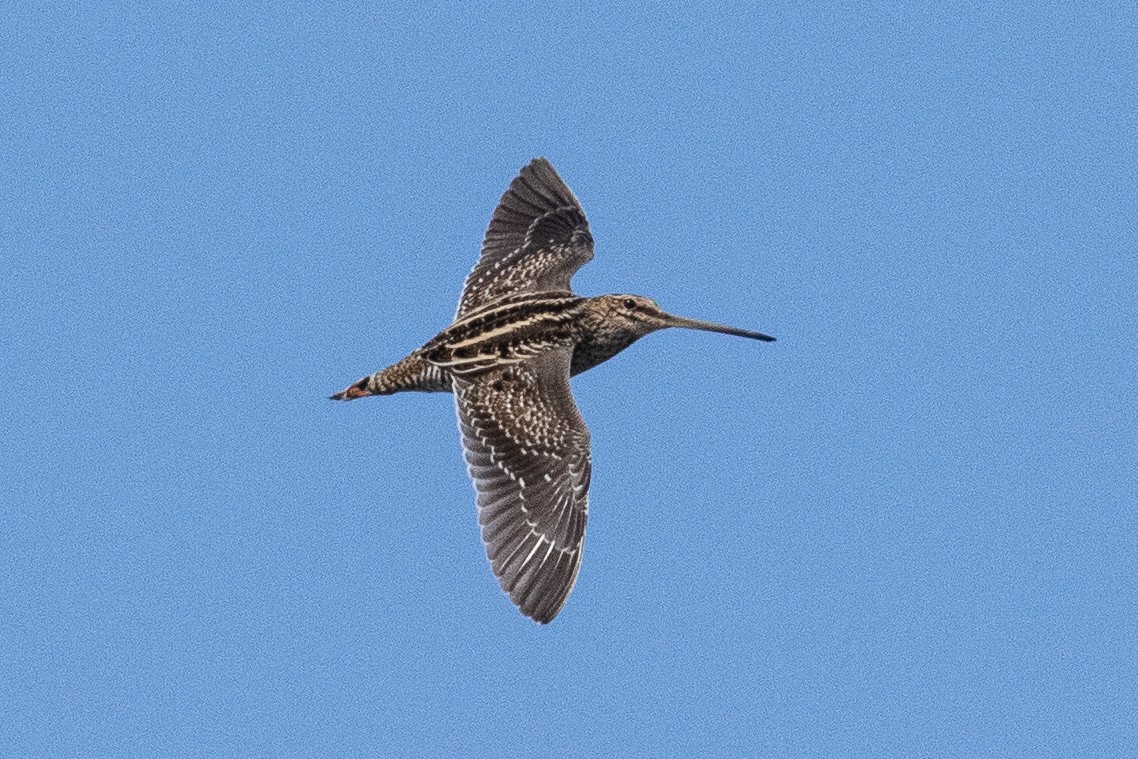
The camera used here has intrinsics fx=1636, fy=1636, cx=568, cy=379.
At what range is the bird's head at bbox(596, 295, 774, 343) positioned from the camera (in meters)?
9.45

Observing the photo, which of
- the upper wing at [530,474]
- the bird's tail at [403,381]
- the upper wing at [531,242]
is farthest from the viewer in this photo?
the upper wing at [531,242]

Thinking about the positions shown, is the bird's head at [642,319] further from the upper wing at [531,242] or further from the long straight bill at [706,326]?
the upper wing at [531,242]

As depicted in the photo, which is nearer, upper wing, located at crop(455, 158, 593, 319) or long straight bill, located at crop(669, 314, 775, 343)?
long straight bill, located at crop(669, 314, 775, 343)

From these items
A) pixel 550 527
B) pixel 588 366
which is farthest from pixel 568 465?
pixel 588 366

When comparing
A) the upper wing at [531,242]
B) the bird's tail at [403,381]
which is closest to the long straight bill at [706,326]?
the upper wing at [531,242]

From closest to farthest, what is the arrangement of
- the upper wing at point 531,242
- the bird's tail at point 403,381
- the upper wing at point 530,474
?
1. the upper wing at point 530,474
2. the bird's tail at point 403,381
3. the upper wing at point 531,242

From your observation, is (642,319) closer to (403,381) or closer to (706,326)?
(706,326)

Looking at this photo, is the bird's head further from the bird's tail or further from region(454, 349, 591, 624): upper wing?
the bird's tail

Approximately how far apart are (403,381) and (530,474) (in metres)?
1.27

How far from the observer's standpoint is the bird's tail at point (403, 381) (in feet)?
30.7

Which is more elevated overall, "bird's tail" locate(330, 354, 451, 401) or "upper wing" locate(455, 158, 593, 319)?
"upper wing" locate(455, 158, 593, 319)

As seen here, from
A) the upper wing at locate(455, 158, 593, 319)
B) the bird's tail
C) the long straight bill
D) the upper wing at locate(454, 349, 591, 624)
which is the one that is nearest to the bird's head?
the long straight bill

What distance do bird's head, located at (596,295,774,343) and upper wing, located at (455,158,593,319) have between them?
69cm

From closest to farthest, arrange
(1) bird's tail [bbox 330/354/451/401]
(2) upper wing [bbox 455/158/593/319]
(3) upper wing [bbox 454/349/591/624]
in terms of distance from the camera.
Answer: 1. (3) upper wing [bbox 454/349/591/624]
2. (1) bird's tail [bbox 330/354/451/401]
3. (2) upper wing [bbox 455/158/593/319]
